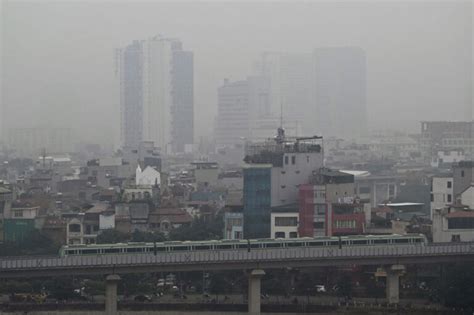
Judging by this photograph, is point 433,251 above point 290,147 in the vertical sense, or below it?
below

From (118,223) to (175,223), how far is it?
671 millimetres

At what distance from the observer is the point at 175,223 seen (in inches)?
521

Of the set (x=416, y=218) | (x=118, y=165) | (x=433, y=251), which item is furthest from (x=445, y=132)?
(x=433, y=251)

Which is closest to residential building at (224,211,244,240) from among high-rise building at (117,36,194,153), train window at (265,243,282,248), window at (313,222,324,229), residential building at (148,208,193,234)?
window at (313,222,324,229)

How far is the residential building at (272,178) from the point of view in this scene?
1131 cm

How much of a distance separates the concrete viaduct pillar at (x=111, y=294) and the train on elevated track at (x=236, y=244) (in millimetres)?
257

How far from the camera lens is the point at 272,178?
38.1 ft

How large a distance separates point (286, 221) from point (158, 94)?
917 inches

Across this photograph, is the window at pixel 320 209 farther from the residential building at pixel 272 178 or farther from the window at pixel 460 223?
the window at pixel 460 223

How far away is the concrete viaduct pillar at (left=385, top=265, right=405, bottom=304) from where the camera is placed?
30.6ft

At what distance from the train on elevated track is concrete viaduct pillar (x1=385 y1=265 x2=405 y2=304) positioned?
312 mm

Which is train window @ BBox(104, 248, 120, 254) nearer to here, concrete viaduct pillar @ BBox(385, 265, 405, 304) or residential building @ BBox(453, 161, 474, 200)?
concrete viaduct pillar @ BBox(385, 265, 405, 304)

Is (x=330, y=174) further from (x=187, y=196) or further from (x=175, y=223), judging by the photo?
(x=187, y=196)

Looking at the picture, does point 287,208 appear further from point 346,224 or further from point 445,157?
point 445,157
